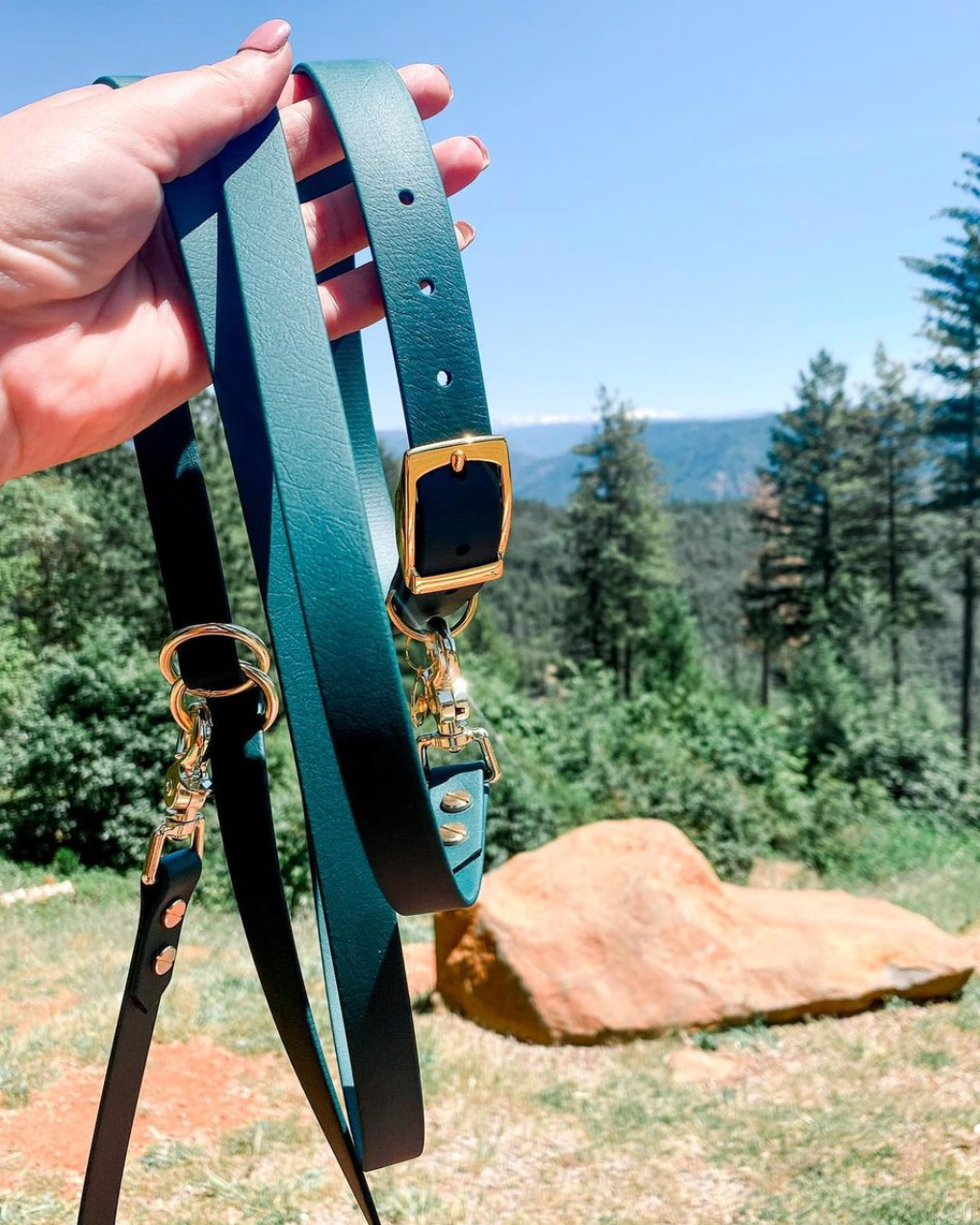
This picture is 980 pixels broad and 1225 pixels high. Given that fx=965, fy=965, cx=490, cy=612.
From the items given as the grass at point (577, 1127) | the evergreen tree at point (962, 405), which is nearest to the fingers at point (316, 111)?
the grass at point (577, 1127)

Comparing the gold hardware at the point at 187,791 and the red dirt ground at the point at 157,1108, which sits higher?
the gold hardware at the point at 187,791

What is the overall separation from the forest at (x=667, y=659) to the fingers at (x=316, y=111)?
443 inches

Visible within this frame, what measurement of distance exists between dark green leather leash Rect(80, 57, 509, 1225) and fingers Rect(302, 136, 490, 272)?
27 cm

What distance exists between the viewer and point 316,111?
1.62 m

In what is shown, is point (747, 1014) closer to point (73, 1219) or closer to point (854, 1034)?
point (854, 1034)

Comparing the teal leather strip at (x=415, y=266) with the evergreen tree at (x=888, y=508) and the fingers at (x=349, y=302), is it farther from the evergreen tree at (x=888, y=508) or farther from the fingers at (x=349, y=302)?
the evergreen tree at (x=888, y=508)

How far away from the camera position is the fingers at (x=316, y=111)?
1.55m

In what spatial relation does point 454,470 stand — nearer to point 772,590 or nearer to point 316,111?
point 316,111

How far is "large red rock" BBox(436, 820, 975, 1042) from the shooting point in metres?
6.33

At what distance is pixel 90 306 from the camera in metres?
1.59

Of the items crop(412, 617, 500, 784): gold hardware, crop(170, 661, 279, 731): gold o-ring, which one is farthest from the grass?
crop(412, 617, 500, 784): gold hardware

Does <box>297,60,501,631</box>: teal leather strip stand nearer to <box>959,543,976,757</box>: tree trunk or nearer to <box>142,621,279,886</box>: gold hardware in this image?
<box>142,621,279,886</box>: gold hardware

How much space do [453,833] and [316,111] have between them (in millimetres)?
1207

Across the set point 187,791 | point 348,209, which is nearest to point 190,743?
point 187,791
